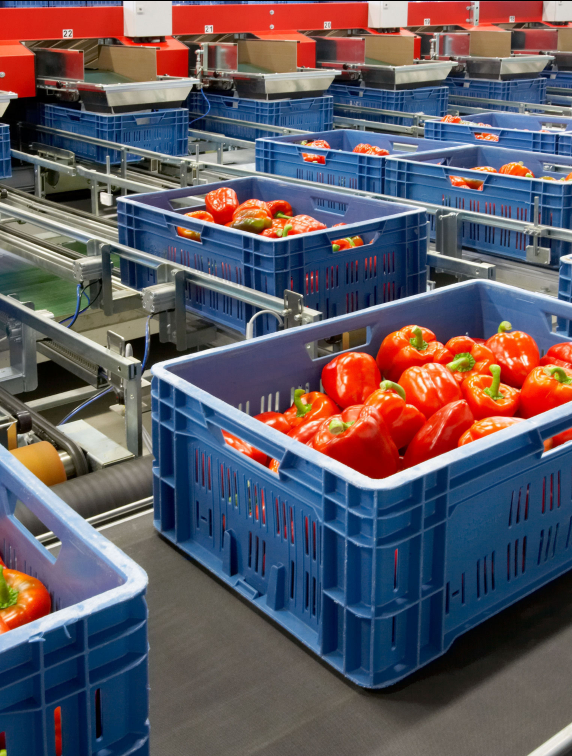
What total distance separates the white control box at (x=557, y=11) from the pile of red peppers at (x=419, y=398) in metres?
9.02

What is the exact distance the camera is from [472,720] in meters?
1.20

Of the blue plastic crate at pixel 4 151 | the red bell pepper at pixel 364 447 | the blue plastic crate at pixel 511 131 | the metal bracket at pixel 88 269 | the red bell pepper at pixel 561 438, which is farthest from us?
the blue plastic crate at pixel 511 131

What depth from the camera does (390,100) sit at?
6871 millimetres

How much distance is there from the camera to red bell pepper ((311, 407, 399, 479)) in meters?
1.40

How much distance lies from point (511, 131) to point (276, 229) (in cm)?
260

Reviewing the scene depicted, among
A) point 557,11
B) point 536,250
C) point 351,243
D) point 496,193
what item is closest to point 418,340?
point 351,243

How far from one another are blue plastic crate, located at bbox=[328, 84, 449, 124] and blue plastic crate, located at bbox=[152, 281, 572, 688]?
225 inches

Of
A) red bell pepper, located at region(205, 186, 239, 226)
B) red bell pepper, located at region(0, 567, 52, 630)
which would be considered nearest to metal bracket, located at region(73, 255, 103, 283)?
red bell pepper, located at region(205, 186, 239, 226)

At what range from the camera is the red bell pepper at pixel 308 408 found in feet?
5.58

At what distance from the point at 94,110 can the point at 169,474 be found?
4.59 m

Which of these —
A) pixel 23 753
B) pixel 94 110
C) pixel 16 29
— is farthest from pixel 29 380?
pixel 16 29

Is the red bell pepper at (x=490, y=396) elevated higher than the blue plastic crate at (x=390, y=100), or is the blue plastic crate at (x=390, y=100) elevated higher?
the blue plastic crate at (x=390, y=100)

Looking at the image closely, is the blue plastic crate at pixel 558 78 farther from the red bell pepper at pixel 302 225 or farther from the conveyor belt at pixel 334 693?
the conveyor belt at pixel 334 693

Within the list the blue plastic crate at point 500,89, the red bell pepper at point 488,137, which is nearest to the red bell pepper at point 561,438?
the red bell pepper at point 488,137
